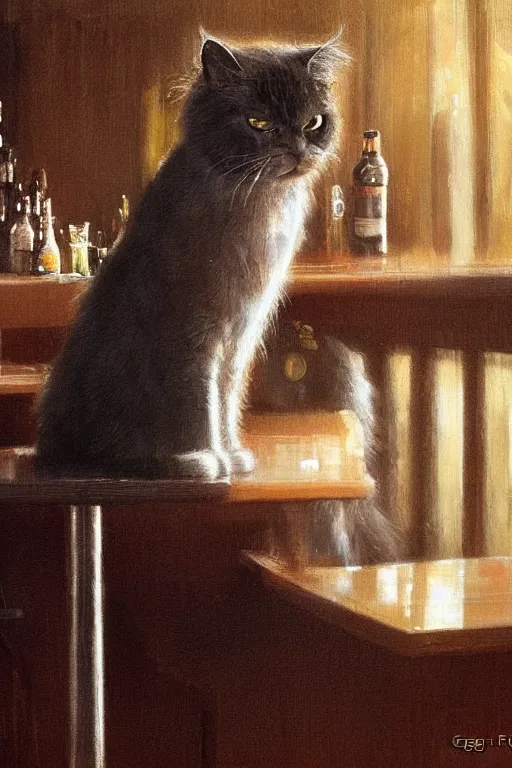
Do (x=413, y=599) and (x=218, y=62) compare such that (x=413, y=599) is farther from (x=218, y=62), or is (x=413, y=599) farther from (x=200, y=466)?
(x=218, y=62)

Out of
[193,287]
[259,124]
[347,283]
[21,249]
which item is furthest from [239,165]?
[21,249]

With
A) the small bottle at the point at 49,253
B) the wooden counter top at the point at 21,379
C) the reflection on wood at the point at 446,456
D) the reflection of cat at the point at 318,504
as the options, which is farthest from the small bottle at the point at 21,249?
the reflection on wood at the point at 446,456

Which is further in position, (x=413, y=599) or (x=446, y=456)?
(x=446, y=456)

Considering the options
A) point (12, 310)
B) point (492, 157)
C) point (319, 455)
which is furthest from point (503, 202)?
point (12, 310)

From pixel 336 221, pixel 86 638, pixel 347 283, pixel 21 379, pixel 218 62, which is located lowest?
pixel 86 638

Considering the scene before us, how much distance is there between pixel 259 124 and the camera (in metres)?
1.29

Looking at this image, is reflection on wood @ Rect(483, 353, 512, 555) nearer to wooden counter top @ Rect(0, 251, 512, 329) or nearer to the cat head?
wooden counter top @ Rect(0, 251, 512, 329)

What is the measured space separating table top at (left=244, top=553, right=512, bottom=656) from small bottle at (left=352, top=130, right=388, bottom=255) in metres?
0.54

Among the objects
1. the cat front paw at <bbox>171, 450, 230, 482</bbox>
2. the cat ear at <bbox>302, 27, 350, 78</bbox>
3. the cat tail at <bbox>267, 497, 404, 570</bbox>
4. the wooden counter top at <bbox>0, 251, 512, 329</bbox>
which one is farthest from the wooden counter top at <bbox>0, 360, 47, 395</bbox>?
the cat ear at <bbox>302, 27, 350, 78</bbox>

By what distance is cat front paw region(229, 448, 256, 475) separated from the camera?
50.6 inches

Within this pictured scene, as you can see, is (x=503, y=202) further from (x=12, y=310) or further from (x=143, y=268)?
(x=12, y=310)

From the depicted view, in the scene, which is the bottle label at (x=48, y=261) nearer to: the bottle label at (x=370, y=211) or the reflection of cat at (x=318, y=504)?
the reflection of cat at (x=318, y=504)

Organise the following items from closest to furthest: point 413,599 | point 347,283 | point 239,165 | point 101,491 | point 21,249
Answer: point 101,491 < point 239,165 < point 413,599 < point 347,283 < point 21,249

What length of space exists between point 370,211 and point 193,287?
64 cm
